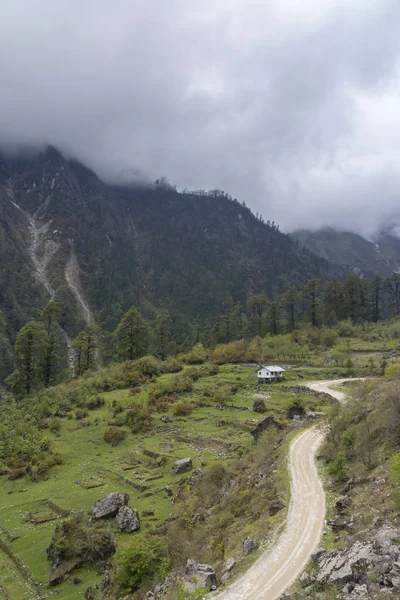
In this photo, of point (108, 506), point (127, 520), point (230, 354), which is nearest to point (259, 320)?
point (230, 354)

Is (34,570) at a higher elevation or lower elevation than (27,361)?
lower

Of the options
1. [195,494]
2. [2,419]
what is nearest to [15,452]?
[2,419]

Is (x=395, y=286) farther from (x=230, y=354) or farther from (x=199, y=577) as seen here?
(x=199, y=577)

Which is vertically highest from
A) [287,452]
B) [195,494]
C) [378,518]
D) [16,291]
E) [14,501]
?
[16,291]

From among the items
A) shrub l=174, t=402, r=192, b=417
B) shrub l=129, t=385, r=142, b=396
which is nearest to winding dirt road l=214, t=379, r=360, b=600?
shrub l=174, t=402, r=192, b=417

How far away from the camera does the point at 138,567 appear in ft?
64.1

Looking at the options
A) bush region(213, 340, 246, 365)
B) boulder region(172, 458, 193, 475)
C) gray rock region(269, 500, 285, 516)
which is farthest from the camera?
bush region(213, 340, 246, 365)

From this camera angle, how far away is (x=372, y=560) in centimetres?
1251

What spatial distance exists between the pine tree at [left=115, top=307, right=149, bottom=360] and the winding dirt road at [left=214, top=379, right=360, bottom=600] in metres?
55.8

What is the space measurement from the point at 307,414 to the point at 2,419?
3514 cm

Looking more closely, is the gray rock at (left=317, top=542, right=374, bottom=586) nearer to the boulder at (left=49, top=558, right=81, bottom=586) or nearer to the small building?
the boulder at (left=49, top=558, right=81, bottom=586)

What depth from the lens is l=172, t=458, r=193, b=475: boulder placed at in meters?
34.8

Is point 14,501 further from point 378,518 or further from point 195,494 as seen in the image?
point 378,518

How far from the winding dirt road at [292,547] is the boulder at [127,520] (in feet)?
34.8
